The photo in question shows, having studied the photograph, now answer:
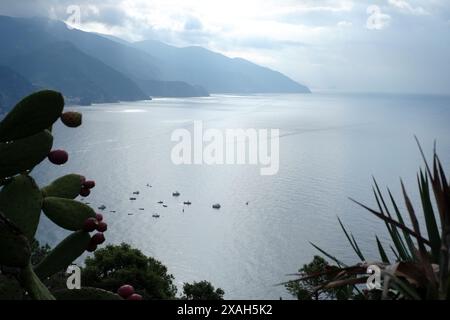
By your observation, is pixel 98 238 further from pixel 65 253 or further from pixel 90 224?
pixel 65 253

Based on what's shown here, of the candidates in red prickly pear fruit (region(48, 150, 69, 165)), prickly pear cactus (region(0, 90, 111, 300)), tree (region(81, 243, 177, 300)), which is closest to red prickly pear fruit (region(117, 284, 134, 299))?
prickly pear cactus (region(0, 90, 111, 300))

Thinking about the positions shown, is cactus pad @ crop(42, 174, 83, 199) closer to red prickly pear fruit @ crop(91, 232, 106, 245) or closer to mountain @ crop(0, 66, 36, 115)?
red prickly pear fruit @ crop(91, 232, 106, 245)

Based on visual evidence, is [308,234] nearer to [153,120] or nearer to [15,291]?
[15,291]

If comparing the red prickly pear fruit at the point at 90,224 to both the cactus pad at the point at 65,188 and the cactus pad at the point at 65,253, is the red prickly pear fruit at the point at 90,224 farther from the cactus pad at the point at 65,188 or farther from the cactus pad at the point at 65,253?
the cactus pad at the point at 65,188

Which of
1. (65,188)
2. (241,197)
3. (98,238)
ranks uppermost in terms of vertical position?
(241,197)

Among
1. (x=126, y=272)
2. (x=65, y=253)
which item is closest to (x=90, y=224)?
(x=65, y=253)

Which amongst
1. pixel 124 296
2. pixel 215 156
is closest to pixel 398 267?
pixel 124 296

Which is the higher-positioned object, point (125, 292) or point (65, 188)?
point (65, 188)
